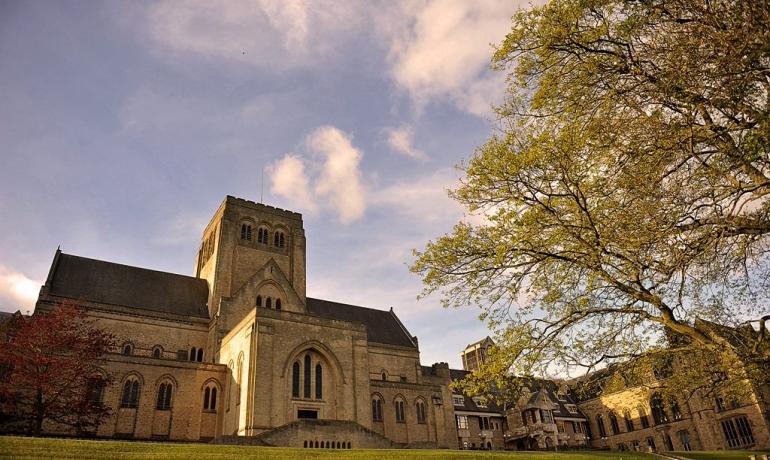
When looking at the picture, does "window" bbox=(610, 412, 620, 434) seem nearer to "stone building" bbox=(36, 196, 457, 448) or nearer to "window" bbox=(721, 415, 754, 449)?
"window" bbox=(721, 415, 754, 449)

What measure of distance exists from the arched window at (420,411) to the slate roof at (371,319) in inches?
281

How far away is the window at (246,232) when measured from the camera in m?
47.1

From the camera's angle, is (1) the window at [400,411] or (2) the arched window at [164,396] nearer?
(2) the arched window at [164,396]

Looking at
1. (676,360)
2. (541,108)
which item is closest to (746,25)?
(541,108)

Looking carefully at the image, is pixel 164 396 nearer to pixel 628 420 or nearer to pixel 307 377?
pixel 307 377

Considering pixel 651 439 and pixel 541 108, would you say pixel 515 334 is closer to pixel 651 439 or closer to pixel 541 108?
pixel 541 108

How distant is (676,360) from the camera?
15203 millimetres

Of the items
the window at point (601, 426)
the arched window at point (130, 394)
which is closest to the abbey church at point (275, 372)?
the arched window at point (130, 394)

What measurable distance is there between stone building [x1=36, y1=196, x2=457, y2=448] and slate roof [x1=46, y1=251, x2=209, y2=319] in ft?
0.36

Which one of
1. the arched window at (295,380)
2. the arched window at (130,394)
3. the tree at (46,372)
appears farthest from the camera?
the arched window at (295,380)

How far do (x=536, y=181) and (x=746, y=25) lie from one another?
5441 millimetres

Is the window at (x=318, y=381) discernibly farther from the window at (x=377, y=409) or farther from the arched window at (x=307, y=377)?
the window at (x=377, y=409)

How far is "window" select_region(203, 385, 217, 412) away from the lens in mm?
35906

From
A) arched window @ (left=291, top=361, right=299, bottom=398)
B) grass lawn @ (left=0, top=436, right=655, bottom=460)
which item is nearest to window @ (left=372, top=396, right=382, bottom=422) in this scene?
arched window @ (left=291, top=361, right=299, bottom=398)
